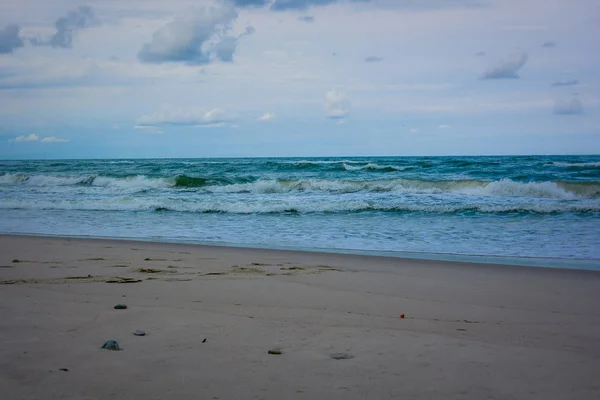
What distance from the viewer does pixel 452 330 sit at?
418 cm

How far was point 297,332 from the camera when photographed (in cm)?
402

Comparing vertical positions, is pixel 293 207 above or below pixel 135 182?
below

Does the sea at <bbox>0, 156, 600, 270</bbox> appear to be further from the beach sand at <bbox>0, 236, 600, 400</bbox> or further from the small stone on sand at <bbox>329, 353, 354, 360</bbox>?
the small stone on sand at <bbox>329, 353, 354, 360</bbox>

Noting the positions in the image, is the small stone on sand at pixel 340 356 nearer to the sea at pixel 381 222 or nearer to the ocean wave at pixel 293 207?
the sea at pixel 381 222

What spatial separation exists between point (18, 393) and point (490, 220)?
1216 centimetres

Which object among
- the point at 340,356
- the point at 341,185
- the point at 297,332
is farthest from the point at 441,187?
the point at 340,356

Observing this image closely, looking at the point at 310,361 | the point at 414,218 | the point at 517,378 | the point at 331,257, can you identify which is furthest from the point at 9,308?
the point at 414,218

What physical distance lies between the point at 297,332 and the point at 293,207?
12566 millimetres

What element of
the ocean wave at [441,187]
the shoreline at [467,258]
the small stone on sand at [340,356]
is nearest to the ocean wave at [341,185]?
the ocean wave at [441,187]

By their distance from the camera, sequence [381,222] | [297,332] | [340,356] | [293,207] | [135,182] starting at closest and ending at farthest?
[340,356]
[297,332]
[381,222]
[293,207]
[135,182]

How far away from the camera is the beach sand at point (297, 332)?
9.82 feet

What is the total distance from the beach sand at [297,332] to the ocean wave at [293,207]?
331 inches

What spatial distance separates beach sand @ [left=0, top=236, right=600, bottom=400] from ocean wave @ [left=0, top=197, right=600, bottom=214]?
27.6 ft

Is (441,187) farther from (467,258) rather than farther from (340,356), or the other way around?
(340,356)
